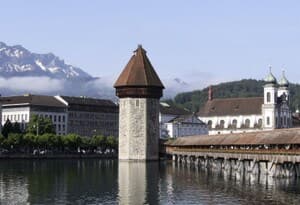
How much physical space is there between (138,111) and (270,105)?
44596 millimetres

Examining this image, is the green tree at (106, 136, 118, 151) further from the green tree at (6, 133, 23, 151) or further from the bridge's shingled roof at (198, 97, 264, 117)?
the bridge's shingled roof at (198, 97, 264, 117)

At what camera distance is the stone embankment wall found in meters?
43.0

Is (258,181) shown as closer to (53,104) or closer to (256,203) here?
(256,203)

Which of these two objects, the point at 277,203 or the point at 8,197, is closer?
the point at 277,203

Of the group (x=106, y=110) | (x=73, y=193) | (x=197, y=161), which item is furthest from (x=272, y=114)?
(x=73, y=193)

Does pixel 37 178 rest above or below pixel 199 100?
below

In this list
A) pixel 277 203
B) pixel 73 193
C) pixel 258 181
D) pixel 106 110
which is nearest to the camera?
pixel 277 203

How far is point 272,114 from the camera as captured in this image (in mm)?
114438

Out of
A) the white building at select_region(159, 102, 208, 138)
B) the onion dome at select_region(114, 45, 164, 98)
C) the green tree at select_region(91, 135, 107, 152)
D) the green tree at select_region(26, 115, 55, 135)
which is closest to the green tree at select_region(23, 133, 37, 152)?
the green tree at select_region(26, 115, 55, 135)

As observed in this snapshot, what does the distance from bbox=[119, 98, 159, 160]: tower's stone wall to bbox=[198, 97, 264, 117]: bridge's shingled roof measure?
156 ft

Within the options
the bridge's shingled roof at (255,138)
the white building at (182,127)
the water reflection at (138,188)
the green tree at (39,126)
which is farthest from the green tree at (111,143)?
the water reflection at (138,188)

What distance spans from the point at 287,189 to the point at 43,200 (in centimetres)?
1261

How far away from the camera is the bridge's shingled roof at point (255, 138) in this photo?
143 feet

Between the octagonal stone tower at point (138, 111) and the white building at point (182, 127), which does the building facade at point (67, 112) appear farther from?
the octagonal stone tower at point (138, 111)
